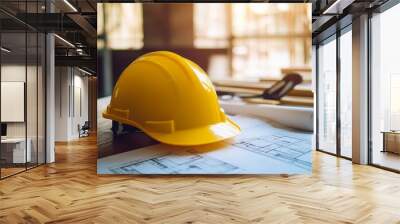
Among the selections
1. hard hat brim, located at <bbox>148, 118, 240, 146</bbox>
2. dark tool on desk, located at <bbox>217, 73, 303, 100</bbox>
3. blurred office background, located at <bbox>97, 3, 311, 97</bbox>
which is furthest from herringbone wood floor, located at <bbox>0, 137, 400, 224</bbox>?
blurred office background, located at <bbox>97, 3, 311, 97</bbox>

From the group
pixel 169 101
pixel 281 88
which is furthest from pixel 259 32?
pixel 169 101

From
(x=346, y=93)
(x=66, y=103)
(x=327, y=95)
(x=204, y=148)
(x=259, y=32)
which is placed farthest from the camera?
(x=66, y=103)

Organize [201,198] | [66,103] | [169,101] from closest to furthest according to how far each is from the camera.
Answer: [201,198] → [169,101] → [66,103]

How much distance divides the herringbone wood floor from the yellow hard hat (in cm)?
65

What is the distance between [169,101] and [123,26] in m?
1.26

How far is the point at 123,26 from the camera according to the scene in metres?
4.99

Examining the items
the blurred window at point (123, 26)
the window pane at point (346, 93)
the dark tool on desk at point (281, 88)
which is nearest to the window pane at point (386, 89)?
the window pane at point (346, 93)

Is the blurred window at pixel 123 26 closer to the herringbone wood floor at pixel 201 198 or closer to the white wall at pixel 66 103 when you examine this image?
the herringbone wood floor at pixel 201 198

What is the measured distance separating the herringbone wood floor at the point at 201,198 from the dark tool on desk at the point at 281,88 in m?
1.13

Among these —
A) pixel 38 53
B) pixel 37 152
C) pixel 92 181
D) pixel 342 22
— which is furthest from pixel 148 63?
pixel 342 22

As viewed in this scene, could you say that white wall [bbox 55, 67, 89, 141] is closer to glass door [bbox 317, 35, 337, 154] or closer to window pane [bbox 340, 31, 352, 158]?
glass door [bbox 317, 35, 337, 154]

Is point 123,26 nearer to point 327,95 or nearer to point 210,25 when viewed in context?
point 210,25

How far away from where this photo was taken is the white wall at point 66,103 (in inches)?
472

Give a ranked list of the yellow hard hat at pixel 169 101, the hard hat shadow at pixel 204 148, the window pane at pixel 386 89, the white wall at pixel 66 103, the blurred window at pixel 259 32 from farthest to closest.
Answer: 1. the white wall at pixel 66 103
2. the window pane at pixel 386 89
3. the blurred window at pixel 259 32
4. the hard hat shadow at pixel 204 148
5. the yellow hard hat at pixel 169 101
